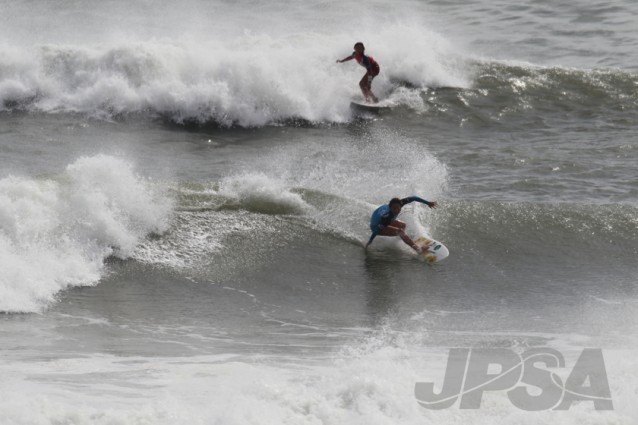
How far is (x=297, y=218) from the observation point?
12.6 metres

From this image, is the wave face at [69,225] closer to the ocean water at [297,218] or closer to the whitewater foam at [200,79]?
the ocean water at [297,218]

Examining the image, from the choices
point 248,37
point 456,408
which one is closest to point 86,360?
point 456,408

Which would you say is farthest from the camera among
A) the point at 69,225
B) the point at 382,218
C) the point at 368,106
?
the point at 368,106

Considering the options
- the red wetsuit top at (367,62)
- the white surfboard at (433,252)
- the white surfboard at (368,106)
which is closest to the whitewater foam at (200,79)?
the white surfboard at (368,106)

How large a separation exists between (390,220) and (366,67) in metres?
7.67

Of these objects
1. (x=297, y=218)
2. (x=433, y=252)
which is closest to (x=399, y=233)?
(x=433, y=252)

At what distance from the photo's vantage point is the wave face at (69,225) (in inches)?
394

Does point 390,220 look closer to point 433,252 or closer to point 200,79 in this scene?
point 433,252

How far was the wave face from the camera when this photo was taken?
32.9 ft

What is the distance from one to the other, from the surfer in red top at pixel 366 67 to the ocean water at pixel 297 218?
37 cm

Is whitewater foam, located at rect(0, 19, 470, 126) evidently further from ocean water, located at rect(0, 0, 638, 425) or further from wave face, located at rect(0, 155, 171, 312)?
wave face, located at rect(0, 155, 171, 312)

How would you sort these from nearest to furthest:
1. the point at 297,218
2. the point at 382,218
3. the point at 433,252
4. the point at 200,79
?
the point at 433,252 → the point at 382,218 → the point at 297,218 → the point at 200,79

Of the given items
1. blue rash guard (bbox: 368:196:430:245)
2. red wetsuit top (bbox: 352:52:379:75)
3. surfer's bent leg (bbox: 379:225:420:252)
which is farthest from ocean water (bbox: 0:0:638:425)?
red wetsuit top (bbox: 352:52:379:75)

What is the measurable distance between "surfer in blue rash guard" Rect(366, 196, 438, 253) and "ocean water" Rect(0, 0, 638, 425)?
8.0 inches
